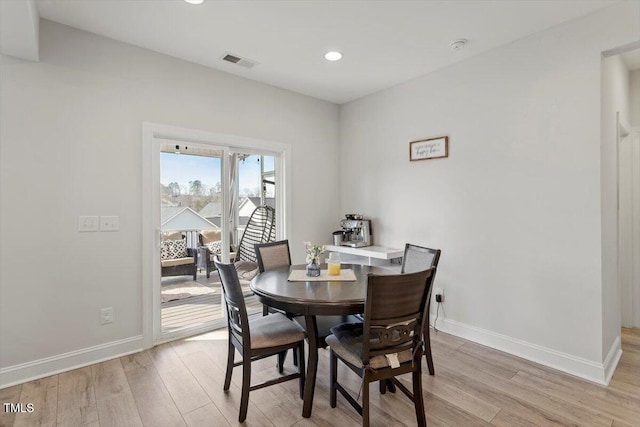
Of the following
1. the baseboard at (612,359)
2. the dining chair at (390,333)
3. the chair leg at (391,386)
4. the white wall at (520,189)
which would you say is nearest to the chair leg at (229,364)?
the dining chair at (390,333)

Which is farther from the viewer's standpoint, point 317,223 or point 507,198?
point 317,223

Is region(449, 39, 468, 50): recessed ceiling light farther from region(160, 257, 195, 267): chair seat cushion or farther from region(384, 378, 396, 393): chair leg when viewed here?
region(160, 257, 195, 267): chair seat cushion

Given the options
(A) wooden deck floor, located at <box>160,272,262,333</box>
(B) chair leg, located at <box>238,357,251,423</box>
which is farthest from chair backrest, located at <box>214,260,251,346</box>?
(A) wooden deck floor, located at <box>160,272,262,333</box>

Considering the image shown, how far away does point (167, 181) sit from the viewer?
10.3 feet

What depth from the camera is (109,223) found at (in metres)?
2.71

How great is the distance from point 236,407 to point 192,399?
334 mm

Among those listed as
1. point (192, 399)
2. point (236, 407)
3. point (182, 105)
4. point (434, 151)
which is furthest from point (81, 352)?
point (434, 151)

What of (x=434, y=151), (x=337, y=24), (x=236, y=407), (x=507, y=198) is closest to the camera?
(x=236, y=407)

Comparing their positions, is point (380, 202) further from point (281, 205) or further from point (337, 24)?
point (337, 24)

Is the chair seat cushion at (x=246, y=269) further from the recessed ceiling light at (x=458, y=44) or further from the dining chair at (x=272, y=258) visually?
the recessed ceiling light at (x=458, y=44)

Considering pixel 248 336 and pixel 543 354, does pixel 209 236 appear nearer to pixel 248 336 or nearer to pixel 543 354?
pixel 248 336

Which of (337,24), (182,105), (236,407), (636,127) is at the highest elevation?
(337,24)

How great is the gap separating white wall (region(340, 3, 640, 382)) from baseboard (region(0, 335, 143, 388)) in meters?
2.96

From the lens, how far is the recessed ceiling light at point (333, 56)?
2.97m
